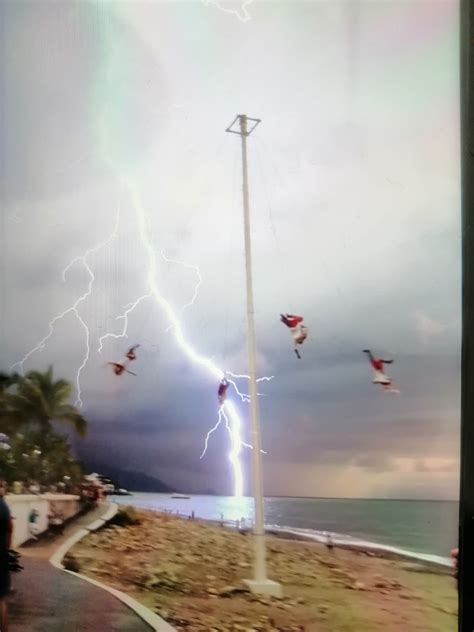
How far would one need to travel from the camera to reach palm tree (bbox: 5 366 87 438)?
5.80 feet

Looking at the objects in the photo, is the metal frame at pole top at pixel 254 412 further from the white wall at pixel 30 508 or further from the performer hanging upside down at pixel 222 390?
the white wall at pixel 30 508

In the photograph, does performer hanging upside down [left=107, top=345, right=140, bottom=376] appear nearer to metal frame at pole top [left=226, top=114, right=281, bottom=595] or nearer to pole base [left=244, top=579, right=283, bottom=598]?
metal frame at pole top [left=226, top=114, right=281, bottom=595]

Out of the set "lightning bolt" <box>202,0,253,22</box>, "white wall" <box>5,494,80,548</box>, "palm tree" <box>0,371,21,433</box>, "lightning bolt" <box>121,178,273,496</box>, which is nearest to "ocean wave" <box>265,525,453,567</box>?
"lightning bolt" <box>121,178,273,496</box>

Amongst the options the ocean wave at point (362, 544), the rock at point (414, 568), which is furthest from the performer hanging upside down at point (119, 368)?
the rock at point (414, 568)

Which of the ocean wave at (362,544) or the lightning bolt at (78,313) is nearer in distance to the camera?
the ocean wave at (362,544)

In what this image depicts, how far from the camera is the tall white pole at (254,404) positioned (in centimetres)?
170

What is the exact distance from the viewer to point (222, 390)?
1.79 meters

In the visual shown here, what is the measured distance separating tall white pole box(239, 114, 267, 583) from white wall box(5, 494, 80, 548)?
51 cm

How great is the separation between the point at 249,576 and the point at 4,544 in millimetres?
692

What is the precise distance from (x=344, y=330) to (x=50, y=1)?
1316 mm

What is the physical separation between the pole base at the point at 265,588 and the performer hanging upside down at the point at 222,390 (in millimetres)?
497

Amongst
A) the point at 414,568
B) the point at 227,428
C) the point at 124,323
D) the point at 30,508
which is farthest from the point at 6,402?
the point at 414,568

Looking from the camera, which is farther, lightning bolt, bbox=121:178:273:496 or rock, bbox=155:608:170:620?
lightning bolt, bbox=121:178:273:496

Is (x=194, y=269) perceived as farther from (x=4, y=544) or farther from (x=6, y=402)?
(x=4, y=544)
